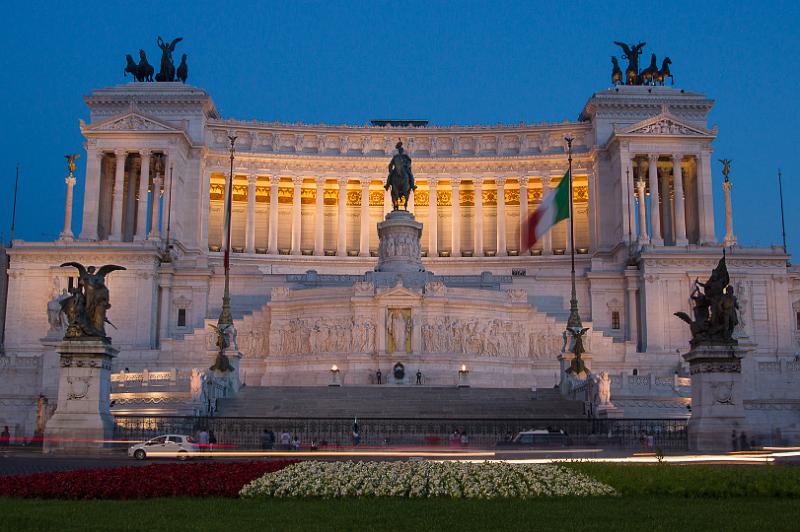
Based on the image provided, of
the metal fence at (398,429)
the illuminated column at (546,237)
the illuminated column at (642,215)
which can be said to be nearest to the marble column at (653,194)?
the illuminated column at (642,215)

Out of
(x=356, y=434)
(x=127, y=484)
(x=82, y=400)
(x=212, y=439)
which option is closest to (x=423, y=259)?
(x=356, y=434)

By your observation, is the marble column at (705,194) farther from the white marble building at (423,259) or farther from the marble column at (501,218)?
the marble column at (501,218)

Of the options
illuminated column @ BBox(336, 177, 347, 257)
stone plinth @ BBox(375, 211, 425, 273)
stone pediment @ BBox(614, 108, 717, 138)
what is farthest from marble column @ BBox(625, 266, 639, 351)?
illuminated column @ BBox(336, 177, 347, 257)

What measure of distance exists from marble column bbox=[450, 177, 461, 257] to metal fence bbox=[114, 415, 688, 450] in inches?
2267

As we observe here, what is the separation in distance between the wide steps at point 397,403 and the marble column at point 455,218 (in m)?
45.3

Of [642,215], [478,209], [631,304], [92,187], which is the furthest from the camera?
[478,209]

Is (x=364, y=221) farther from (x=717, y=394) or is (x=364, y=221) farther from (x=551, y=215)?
(x=717, y=394)

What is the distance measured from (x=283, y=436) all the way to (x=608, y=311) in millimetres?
44319

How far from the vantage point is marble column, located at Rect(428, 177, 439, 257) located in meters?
93.2

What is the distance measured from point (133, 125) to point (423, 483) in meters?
72.7

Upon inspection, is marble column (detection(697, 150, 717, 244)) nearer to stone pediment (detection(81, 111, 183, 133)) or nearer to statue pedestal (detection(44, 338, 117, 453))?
stone pediment (detection(81, 111, 183, 133))

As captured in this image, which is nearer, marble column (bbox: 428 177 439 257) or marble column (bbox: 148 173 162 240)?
marble column (bbox: 148 173 162 240)

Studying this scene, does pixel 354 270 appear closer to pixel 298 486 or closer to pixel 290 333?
pixel 290 333

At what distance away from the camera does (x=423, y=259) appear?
91750mm
